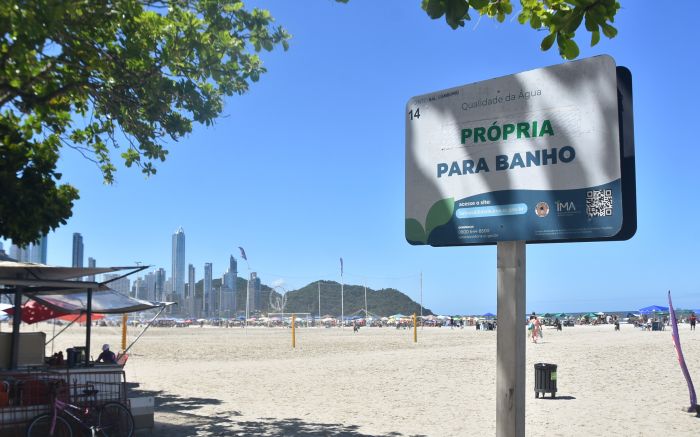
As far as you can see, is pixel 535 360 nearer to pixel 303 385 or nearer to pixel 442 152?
pixel 303 385

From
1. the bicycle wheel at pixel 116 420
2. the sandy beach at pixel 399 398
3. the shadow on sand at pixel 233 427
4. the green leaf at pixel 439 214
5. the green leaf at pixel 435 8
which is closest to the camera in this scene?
the green leaf at pixel 435 8

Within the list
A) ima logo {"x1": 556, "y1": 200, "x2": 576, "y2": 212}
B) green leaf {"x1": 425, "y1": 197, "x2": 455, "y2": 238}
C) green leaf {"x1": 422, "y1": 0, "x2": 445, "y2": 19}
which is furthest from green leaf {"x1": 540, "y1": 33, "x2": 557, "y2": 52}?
green leaf {"x1": 425, "y1": 197, "x2": 455, "y2": 238}

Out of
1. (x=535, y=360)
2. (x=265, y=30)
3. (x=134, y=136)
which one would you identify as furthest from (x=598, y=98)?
(x=535, y=360)

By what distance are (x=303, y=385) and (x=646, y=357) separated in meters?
13.6

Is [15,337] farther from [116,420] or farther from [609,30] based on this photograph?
[609,30]

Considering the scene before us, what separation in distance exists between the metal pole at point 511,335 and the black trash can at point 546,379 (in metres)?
8.98

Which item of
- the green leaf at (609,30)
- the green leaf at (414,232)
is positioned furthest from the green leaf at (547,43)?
the green leaf at (414,232)

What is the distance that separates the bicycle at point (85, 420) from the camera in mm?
7402

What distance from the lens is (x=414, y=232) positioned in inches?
175

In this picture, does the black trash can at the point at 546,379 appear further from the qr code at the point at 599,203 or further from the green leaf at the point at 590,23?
the green leaf at the point at 590,23

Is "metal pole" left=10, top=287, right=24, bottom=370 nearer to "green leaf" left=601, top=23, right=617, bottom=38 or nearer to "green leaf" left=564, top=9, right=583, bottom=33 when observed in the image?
"green leaf" left=564, top=9, right=583, bottom=33

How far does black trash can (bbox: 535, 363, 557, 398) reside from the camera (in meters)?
12.6

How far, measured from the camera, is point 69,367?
29.8 feet

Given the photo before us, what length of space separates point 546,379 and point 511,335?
30.6 feet
